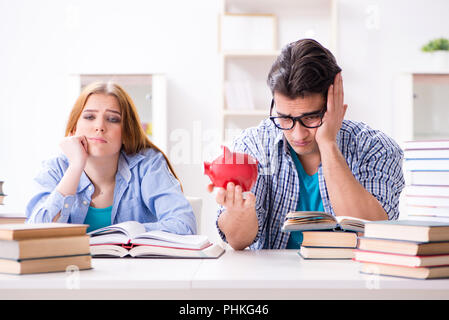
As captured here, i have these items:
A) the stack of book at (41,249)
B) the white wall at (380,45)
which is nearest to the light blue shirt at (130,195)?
the stack of book at (41,249)

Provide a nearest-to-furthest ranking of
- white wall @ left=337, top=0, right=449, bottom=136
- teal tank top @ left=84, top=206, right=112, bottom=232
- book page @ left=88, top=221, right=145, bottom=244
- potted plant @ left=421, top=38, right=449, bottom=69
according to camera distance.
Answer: book page @ left=88, top=221, right=145, bottom=244 < teal tank top @ left=84, top=206, right=112, bottom=232 < potted plant @ left=421, top=38, right=449, bottom=69 < white wall @ left=337, top=0, right=449, bottom=136

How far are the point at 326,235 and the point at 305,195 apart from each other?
53cm

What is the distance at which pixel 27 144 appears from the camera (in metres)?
3.77

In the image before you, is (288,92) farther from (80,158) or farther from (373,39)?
(373,39)

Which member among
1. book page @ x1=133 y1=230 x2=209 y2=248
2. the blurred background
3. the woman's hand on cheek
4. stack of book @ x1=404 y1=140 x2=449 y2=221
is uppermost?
the blurred background

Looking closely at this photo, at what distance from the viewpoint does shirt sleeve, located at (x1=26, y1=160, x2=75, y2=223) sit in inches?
66.6

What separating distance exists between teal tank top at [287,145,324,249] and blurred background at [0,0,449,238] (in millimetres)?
1843

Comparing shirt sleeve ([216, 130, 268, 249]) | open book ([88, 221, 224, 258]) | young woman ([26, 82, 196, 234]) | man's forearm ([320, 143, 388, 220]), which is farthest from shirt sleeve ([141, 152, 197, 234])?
man's forearm ([320, 143, 388, 220])

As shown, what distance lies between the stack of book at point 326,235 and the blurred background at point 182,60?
7.82ft

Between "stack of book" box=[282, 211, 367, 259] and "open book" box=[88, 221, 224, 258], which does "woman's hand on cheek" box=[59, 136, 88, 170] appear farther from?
"stack of book" box=[282, 211, 367, 259]
